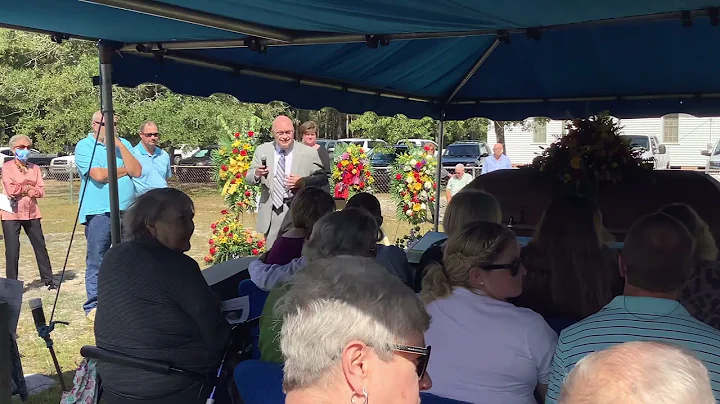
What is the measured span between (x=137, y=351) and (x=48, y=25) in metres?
1.97

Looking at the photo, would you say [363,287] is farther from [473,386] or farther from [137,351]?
[137,351]

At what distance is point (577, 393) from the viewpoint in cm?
104

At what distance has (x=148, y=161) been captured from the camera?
5.69 metres

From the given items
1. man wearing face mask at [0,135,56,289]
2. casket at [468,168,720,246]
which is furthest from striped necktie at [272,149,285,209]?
man wearing face mask at [0,135,56,289]

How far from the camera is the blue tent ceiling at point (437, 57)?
2951mm

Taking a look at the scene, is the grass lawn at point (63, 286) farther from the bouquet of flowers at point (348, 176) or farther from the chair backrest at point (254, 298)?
the bouquet of flowers at point (348, 176)

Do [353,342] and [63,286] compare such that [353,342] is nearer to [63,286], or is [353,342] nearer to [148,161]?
[148,161]

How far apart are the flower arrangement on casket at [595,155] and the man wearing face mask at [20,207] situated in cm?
536

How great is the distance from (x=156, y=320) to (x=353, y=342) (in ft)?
4.95

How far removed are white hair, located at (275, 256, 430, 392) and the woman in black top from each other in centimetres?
123

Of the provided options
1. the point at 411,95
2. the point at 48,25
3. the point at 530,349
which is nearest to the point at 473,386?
the point at 530,349

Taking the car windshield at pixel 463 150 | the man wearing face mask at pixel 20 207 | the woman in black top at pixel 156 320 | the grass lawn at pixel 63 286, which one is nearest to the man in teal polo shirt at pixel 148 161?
the grass lawn at pixel 63 286

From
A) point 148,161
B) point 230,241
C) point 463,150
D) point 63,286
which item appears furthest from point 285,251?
point 463,150

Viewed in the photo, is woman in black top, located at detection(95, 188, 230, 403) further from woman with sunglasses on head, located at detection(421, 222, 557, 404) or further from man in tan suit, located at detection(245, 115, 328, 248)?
man in tan suit, located at detection(245, 115, 328, 248)
